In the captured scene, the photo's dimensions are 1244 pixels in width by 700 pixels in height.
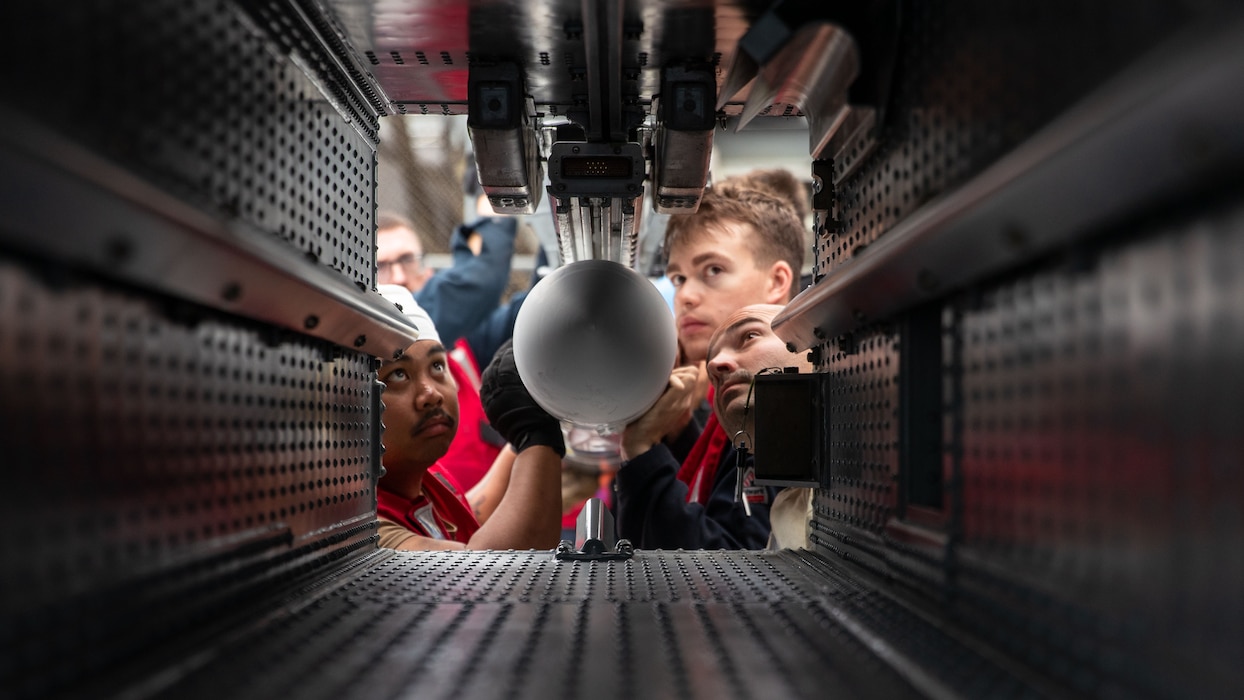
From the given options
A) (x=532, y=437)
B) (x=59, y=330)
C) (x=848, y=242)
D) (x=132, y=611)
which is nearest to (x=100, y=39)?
(x=59, y=330)

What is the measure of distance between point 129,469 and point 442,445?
5.63 ft

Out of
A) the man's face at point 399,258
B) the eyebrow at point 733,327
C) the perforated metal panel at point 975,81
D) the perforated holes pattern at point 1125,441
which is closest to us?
the perforated holes pattern at point 1125,441

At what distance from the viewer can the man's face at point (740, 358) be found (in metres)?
2.67

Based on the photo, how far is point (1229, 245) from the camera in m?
0.74

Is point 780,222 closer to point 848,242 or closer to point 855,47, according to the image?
point 848,242

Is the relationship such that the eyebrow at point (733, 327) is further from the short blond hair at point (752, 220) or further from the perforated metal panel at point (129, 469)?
the perforated metal panel at point (129, 469)

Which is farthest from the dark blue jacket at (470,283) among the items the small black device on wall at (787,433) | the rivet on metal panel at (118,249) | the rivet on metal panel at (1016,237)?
the rivet on metal panel at (1016,237)

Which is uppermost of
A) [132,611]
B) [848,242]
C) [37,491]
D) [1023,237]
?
[848,242]

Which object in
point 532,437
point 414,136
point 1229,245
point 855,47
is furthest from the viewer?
point 414,136

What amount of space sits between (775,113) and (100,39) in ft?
5.50

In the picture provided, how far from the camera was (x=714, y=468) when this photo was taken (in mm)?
3219

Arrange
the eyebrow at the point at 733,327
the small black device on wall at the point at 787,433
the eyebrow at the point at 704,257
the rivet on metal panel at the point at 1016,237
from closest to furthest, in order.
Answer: the rivet on metal panel at the point at 1016,237 < the small black device on wall at the point at 787,433 < the eyebrow at the point at 733,327 < the eyebrow at the point at 704,257

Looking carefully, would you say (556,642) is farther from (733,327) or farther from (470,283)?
(470,283)

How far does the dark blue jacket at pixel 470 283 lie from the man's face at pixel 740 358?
237 cm
